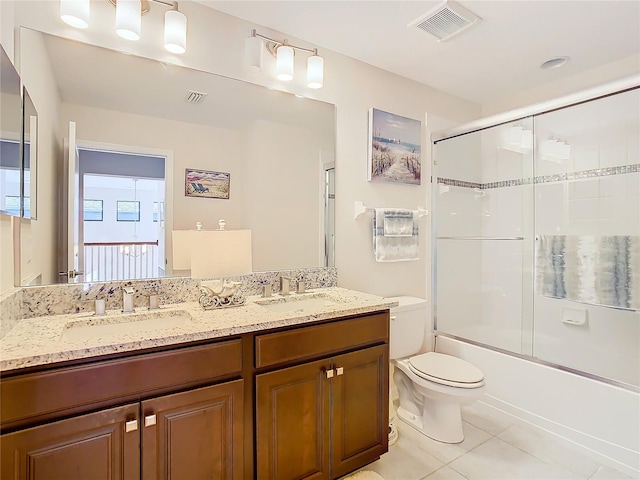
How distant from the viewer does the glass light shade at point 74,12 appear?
141 cm

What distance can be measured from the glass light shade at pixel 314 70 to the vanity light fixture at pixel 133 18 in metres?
0.68

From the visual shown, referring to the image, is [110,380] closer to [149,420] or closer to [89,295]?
[149,420]

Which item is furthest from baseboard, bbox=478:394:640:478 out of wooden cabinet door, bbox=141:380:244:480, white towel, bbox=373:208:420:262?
wooden cabinet door, bbox=141:380:244:480

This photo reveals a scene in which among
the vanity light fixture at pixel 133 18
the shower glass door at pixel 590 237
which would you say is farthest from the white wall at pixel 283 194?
the shower glass door at pixel 590 237

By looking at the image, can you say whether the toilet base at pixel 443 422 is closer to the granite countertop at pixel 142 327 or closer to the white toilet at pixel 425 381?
the white toilet at pixel 425 381

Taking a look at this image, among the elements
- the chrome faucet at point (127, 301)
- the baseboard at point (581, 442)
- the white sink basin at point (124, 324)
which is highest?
the chrome faucet at point (127, 301)

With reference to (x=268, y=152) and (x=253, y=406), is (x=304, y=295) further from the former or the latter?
(x=268, y=152)

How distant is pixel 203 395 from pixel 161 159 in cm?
113

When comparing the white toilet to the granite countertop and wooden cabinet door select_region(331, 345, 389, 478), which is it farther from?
the granite countertop

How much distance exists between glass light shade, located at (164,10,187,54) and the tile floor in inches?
91.6

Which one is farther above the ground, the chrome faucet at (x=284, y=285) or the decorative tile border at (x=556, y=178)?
the decorative tile border at (x=556, y=178)

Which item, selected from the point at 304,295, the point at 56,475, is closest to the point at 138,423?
the point at 56,475

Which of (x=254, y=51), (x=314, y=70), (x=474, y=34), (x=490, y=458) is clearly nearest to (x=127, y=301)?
(x=254, y=51)

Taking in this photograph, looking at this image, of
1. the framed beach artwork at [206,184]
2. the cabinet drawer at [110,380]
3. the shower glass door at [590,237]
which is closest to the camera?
the cabinet drawer at [110,380]
